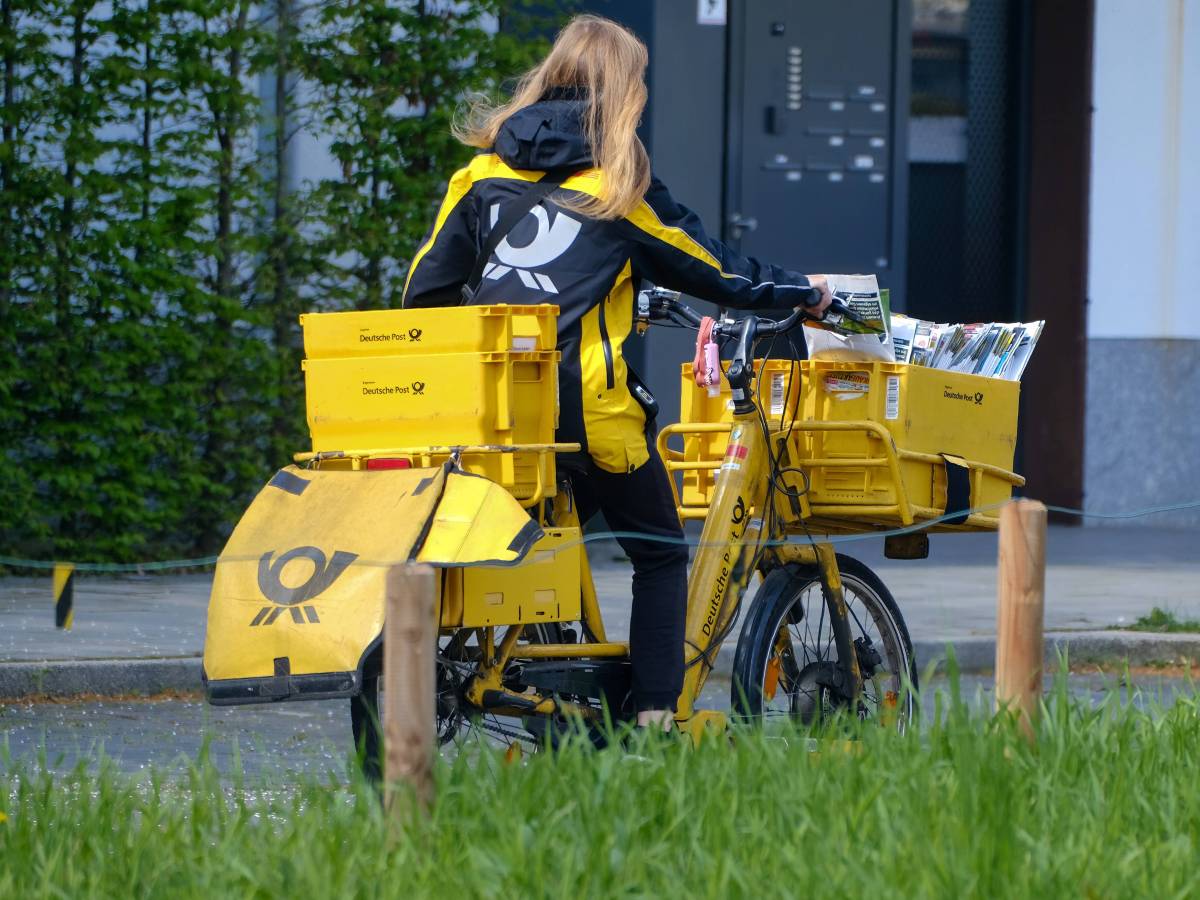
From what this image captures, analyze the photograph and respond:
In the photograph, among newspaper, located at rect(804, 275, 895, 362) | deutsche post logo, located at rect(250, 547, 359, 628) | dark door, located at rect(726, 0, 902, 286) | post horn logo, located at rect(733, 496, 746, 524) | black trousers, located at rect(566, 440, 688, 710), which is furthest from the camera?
dark door, located at rect(726, 0, 902, 286)

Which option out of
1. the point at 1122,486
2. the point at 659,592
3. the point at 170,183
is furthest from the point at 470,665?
the point at 1122,486

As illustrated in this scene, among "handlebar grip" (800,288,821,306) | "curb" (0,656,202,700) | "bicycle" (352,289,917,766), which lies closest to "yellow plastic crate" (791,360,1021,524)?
"bicycle" (352,289,917,766)

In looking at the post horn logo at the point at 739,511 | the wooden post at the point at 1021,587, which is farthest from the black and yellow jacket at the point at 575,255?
the wooden post at the point at 1021,587

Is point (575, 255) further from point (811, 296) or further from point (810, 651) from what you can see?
point (810, 651)

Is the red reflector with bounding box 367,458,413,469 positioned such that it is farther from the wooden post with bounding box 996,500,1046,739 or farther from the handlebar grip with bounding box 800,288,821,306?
the wooden post with bounding box 996,500,1046,739

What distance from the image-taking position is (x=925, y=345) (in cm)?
571

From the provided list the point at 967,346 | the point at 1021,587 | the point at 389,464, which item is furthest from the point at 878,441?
the point at 389,464

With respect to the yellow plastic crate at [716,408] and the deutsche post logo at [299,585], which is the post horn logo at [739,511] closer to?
the yellow plastic crate at [716,408]

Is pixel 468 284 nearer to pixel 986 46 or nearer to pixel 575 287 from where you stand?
pixel 575 287

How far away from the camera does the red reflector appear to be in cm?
474

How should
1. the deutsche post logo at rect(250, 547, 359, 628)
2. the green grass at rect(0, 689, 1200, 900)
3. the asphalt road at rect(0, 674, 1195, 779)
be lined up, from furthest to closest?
the asphalt road at rect(0, 674, 1195, 779) → the deutsche post logo at rect(250, 547, 359, 628) → the green grass at rect(0, 689, 1200, 900)

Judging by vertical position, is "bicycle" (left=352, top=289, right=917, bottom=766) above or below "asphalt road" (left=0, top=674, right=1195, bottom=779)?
above

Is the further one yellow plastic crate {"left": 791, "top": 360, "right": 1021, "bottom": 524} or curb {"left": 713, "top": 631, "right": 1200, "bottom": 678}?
curb {"left": 713, "top": 631, "right": 1200, "bottom": 678}

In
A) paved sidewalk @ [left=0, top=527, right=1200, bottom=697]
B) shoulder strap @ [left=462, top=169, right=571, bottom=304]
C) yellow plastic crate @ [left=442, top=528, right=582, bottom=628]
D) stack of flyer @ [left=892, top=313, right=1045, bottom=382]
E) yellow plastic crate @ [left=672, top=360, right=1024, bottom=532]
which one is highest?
shoulder strap @ [left=462, top=169, right=571, bottom=304]
